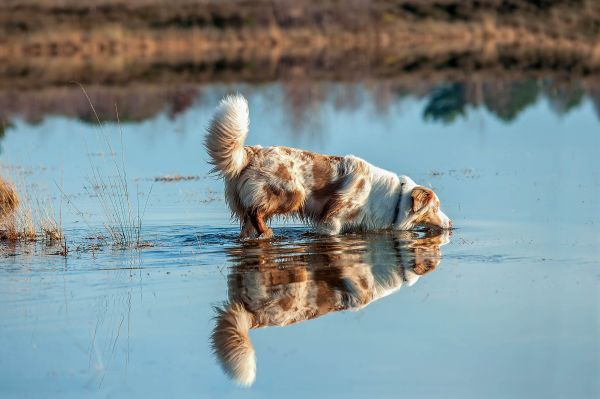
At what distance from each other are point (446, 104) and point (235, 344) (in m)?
19.4

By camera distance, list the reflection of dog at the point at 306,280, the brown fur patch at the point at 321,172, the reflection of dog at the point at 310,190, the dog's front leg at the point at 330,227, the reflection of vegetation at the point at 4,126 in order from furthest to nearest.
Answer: the reflection of vegetation at the point at 4,126 < the dog's front leg at the point at 330,227 < the brown fur patch at the point at 321,172 < the reflection of dog at the point at 310,190 < the reflection of dog at the point at 306,280

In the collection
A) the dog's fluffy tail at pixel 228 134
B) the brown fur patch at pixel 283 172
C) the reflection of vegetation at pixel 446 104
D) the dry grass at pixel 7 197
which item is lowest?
the dry grass at pixel 7 197

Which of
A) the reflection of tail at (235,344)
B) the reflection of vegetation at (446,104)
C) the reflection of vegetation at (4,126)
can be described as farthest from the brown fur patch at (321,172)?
the reflection of vegetation at (446,104)

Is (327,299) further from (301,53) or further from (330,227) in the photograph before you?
(301,53)

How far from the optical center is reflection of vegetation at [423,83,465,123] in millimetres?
24294

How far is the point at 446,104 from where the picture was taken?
26.2m

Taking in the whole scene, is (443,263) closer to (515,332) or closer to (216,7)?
(515,332)

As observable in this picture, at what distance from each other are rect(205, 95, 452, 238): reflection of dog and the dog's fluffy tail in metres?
0.01

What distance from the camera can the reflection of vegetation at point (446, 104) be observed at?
2429cm

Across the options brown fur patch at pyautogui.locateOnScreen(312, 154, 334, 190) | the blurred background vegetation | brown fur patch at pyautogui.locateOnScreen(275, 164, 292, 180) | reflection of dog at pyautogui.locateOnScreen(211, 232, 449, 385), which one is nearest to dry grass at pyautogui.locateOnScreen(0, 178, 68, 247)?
reflection of dog at pyautogui.locateOnScreen(211, 232, 449, 385)

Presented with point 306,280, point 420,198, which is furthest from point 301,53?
point 306,280

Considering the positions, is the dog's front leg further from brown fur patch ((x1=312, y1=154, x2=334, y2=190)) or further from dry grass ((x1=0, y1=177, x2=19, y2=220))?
dry grass ((x1=0, y1=177, x2=19, y2=220))

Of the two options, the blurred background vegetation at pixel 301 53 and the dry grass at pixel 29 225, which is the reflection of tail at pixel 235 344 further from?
the blurred background vegetation at pixel 301 53

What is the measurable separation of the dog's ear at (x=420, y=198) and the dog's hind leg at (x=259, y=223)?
1.77 meters
